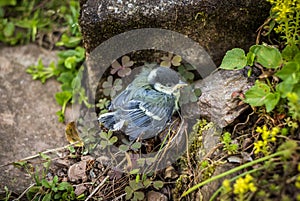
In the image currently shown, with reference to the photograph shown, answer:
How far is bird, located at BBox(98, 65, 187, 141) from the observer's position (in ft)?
7.81

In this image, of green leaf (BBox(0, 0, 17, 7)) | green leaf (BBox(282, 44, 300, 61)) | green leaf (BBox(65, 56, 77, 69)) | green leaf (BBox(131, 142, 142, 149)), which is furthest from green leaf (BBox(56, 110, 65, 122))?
green leaf (BBox(282, 44, 300, 61))

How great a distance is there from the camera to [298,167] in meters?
1.75

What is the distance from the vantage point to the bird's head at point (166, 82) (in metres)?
2.44

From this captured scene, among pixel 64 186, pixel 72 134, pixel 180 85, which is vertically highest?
pixel 180 85

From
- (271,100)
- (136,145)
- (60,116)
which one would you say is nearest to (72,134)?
(60,116)

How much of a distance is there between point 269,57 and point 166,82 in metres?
0.55

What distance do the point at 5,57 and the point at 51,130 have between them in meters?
0.78

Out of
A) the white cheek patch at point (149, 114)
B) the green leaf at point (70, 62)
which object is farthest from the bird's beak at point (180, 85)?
the green leaf at point (70, 62)

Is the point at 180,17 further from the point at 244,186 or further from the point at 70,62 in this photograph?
the point at 244,186

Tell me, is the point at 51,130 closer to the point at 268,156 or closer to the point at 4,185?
the point at 4,185

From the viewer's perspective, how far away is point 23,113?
2.92m

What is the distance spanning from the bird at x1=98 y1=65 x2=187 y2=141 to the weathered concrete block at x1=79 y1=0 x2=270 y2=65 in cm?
A: 26

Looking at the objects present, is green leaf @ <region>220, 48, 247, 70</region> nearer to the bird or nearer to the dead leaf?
the bird

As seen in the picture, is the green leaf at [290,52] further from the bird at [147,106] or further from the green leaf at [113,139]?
the green leaf at [113,139]
